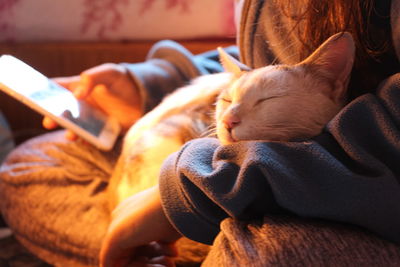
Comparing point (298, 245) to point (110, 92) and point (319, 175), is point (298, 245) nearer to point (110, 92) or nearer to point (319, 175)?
point (319, 175)

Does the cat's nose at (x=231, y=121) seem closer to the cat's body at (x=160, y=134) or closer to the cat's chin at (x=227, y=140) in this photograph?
the cat's chin at (x=227, y=140)

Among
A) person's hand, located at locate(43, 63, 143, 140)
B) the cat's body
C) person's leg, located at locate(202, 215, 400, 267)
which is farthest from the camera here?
person's hand, located at locate(43, 63, 143, 140)

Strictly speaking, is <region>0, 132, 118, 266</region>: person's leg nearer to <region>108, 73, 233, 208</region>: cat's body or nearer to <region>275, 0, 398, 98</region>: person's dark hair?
<region>108, 73, 233, 208</region>: cat's body

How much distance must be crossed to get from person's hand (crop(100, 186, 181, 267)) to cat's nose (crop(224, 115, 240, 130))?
0.39 ft

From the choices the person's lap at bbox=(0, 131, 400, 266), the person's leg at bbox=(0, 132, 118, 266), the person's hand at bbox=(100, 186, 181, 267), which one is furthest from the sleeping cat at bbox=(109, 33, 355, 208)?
the person's leg at bbox=(0, 132, 118, 266)

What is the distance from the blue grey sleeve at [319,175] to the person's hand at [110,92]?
0.52m

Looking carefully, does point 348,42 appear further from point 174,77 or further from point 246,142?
point 174,77

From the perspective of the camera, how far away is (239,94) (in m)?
0.51

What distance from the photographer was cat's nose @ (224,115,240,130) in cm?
48

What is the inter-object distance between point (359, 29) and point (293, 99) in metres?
0.10

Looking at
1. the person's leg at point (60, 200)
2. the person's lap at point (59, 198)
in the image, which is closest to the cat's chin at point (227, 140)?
the person's lap at point (59, 198)

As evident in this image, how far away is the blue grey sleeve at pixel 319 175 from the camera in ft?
1.32

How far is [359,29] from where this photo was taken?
48 cm

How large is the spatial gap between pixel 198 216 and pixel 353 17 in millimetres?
259
